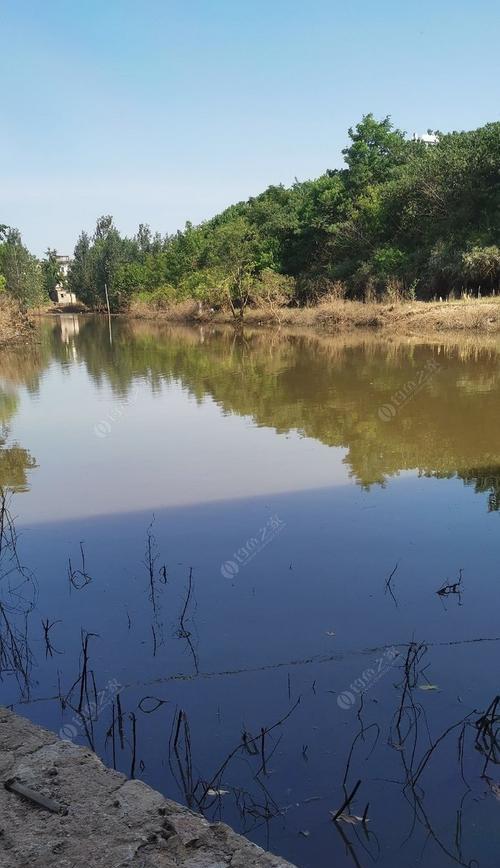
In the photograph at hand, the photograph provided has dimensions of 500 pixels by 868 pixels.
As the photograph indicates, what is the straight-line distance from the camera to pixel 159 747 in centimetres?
308

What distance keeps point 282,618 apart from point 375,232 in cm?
2810

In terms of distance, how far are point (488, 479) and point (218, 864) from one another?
17.7ft

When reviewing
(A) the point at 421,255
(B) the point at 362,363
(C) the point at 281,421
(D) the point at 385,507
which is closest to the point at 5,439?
(C) the point at 281,421

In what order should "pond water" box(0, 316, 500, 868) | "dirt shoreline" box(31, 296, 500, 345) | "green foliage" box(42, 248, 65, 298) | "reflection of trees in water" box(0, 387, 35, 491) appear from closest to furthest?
1. "pond water" box(0, 316, 500, 868)
2. "reflection of trees in water" box(0, 387, 35, 491)
3. "dirt shoreline" box(31, 296, 500, 345)
4. "green foliage" box(42, 248, 65, 298)

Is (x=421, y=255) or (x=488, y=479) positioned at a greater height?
(x=421, y=255)

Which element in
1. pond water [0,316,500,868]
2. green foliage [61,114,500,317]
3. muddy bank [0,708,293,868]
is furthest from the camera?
green foliage [61,114,500,317]

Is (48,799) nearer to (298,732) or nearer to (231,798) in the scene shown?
(231,798)

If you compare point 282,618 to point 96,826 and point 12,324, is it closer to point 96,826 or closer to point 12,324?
point 96,826

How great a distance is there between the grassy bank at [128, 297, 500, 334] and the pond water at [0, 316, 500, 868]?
12.6 m

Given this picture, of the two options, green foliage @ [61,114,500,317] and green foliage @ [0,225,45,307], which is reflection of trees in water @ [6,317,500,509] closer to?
green foliage @ [61,114,500,317]

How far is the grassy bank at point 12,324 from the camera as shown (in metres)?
26.8

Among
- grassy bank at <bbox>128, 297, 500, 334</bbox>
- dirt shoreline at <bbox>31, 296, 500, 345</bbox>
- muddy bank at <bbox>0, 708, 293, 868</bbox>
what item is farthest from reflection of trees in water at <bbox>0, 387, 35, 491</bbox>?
grassy bank at <bbox>128, 297, 500, 334</bbox>

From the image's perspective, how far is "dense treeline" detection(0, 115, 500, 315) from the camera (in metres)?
24.7

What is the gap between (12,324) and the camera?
28.3 meters
